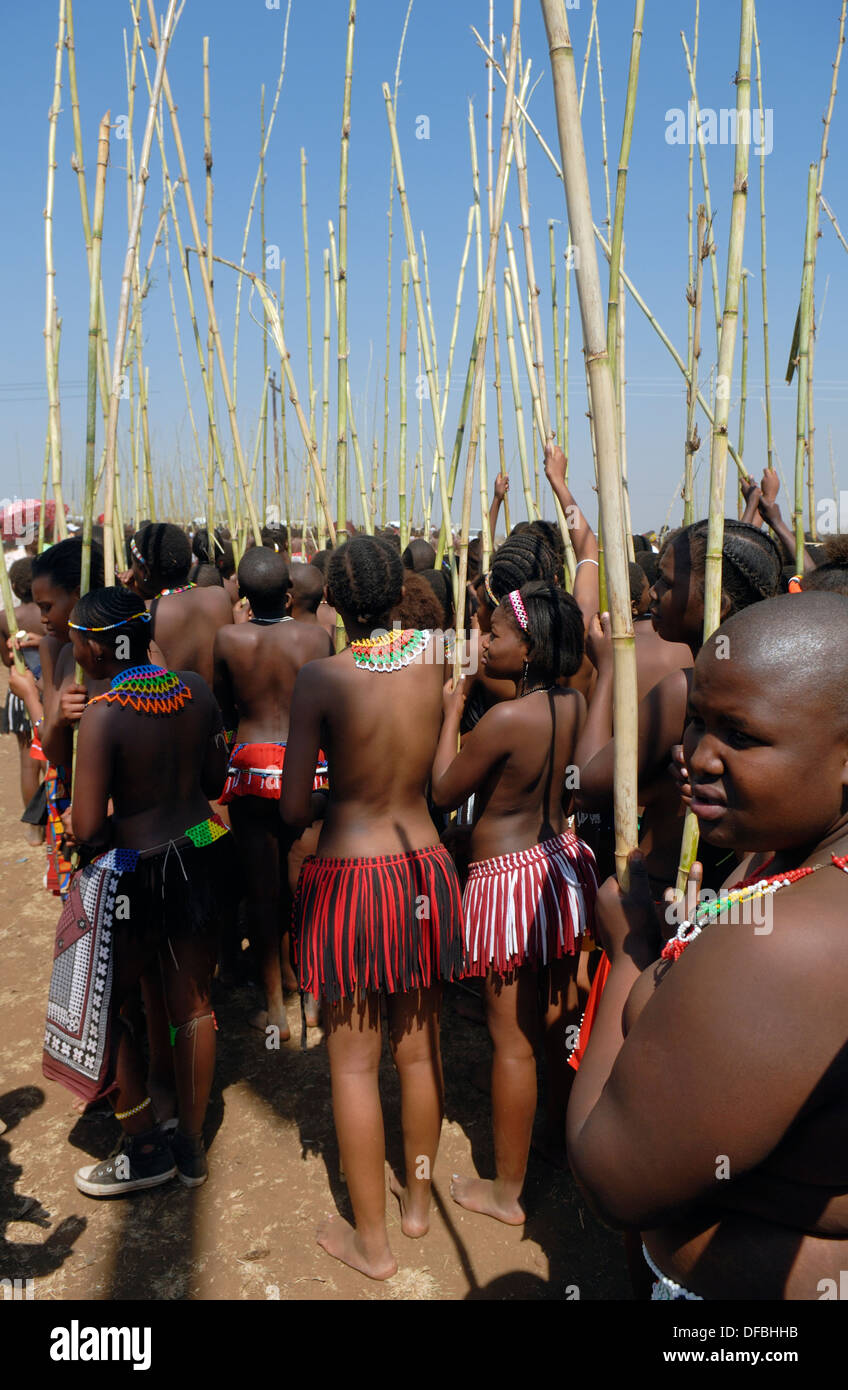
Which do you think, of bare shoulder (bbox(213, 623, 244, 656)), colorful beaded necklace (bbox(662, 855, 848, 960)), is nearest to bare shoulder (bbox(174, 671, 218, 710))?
bare shoulder (bbox(213, 623, 244, 656))

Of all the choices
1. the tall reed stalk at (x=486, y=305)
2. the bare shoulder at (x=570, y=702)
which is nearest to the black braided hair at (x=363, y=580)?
the tall reed stalk at (x=486, y=305)

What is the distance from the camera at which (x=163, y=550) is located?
12.9ft

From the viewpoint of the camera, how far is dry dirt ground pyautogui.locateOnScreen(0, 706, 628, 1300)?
237 cm

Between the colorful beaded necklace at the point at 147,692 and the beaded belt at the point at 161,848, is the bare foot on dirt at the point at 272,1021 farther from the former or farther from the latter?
the colorful beaded necklace at the point at 147,692

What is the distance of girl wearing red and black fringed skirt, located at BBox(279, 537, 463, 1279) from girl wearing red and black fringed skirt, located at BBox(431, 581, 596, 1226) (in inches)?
4.1

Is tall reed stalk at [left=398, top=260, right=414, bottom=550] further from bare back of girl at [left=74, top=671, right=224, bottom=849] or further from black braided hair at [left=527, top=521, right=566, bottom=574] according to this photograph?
bare back of girl at [left=74, top=671, right=224, bottom=849]

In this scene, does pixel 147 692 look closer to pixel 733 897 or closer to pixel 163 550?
pixel 163 550

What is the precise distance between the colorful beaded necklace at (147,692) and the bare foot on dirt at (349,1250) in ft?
4.86

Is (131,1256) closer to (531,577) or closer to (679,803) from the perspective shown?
(679,803)

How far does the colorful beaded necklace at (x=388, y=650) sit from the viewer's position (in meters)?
2.34

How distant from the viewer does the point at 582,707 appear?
100 inches

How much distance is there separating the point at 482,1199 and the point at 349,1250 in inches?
16.1

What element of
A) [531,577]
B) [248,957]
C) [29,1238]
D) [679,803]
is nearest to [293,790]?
[679,803]
